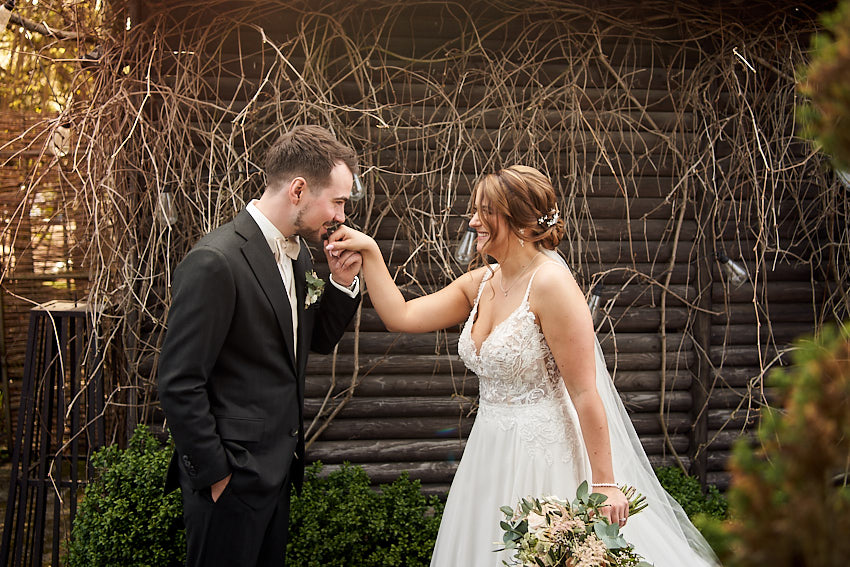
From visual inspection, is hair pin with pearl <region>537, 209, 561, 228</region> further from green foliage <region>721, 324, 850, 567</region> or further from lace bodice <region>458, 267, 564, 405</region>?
green foliage <region>721, 324, 850, 567</region>

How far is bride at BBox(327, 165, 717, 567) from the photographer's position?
2.57 meters

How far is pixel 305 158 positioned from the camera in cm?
269

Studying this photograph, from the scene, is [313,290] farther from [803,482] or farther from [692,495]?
[692,495]

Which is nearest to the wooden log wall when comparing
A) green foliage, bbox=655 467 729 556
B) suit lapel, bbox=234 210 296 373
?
green foliage, bbox=655 467 729 556

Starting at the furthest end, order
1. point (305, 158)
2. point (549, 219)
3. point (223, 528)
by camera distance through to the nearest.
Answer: point (549, 219) → point (305, 158) → point (223, 528)

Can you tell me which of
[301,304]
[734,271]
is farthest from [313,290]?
[734,271]

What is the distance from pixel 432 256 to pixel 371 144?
79 cm

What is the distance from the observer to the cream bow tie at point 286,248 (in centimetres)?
279

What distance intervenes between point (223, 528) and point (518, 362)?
131 cm

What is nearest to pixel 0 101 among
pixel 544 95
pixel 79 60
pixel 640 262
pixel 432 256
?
pixel 79 60

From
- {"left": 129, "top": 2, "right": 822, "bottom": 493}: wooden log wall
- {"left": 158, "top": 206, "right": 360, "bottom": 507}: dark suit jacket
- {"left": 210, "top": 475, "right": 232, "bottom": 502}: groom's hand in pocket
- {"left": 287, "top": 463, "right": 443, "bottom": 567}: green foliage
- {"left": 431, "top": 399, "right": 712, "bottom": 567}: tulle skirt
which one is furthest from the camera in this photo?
{"left": 129, "top": 2, "right": 822, "bottom": 493}: wooden log wall

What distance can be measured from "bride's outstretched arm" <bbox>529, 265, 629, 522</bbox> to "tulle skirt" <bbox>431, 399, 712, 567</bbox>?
0.21m

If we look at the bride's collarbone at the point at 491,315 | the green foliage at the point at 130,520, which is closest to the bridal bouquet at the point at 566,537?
the bride's collarbone at the point at 491,315

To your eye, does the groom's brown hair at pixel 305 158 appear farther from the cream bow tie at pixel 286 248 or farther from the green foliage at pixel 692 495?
the green foliage at pixel 692 495
